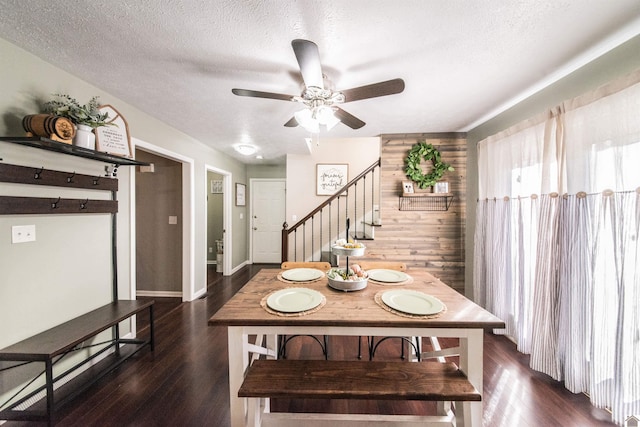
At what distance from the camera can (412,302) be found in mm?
1350

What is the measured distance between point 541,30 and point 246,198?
5297 millimetres

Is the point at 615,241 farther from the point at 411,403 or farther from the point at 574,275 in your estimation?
the point at 411,403

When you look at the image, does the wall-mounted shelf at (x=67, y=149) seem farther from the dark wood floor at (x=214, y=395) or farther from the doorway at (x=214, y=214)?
the doorway at (x=214, y=214)

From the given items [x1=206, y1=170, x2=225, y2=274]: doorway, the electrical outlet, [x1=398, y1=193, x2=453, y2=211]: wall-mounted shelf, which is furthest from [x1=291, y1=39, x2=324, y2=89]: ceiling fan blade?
[x1=206, y1=170, x2=225, y2=274]: doorway

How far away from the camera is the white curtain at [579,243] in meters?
1.42

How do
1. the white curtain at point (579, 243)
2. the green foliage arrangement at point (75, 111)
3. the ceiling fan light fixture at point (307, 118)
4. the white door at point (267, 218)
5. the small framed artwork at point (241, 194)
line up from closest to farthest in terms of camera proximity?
the white curtain at point (579, 243) < the green foliage arrangement at point (75, 111) < the ceiling fan light fixture at point (307, 118) < the small framed artwork at point (241, 194) < the white door at point (267, 218)

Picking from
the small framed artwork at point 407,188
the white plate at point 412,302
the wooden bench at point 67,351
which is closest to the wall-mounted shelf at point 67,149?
the wooden bench at point 67,351

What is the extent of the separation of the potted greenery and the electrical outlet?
2.12 ft

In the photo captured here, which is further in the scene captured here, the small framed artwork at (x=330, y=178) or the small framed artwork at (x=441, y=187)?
the small framed artwork at (x=330, y=178)

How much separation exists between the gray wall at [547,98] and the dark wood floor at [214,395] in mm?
1408

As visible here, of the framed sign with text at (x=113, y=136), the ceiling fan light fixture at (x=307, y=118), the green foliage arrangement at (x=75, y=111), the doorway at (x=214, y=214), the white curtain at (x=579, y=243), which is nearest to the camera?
the white curtain at (x=579, y=243)

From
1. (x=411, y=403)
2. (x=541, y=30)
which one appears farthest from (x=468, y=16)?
(x=411, y=403)

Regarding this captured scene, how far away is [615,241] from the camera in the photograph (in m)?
1.47

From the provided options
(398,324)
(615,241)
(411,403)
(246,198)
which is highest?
(246,198)
